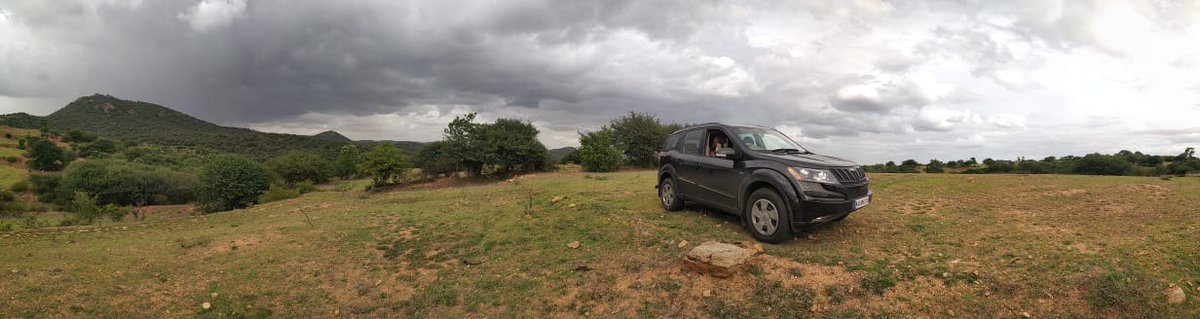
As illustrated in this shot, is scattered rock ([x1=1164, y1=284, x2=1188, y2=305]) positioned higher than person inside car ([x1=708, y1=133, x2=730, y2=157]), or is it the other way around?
person inside car ([x1=708, y1=133, x2=730, y2=157])

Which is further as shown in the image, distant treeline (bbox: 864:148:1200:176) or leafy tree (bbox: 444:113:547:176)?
leafy tree (bbox: 444:113:547:176)

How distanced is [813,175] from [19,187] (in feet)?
248

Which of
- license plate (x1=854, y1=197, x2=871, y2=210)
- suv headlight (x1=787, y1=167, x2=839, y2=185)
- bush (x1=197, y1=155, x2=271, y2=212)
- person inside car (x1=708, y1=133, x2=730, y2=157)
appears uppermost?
person inside car (x1=708, y1=133, x2=730, y2=157)

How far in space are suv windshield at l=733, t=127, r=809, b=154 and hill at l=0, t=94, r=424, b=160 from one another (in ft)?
285

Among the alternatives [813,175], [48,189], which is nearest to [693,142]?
[813,175]

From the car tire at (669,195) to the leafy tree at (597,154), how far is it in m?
21.6

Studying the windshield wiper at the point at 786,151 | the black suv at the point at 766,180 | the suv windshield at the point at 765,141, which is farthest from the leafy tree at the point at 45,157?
the windshield wiper at the point at 786,151

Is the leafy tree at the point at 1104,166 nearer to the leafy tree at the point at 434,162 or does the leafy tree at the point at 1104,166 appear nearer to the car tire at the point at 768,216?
the car tire at the point at 768,216

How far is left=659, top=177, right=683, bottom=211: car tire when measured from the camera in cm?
913

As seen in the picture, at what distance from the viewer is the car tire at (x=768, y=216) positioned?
6.25 meters

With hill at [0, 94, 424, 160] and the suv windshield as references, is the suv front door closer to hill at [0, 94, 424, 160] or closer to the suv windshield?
the suv windshield

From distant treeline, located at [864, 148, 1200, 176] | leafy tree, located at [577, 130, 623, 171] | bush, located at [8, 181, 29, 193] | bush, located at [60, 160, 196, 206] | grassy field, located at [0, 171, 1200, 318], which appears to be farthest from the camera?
bush, located at [8, 181, 29, 193]

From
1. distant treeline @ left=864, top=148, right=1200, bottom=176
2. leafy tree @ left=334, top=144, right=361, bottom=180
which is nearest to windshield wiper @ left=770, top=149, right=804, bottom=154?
distant treeline @ left=864, top=148, right=1200, bottom=176

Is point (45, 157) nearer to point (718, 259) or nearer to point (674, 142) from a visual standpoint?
point (674, 142)
